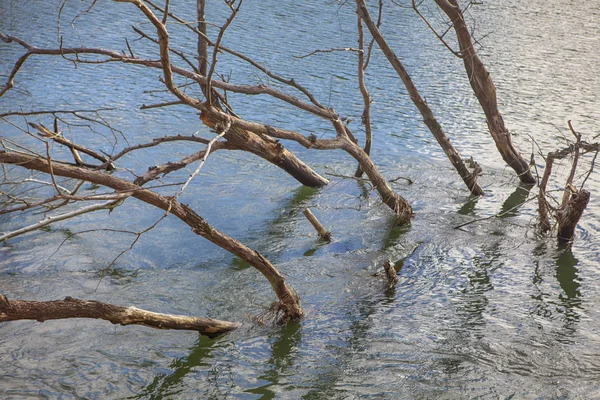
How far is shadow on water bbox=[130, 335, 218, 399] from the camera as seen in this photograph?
4699 millimetres

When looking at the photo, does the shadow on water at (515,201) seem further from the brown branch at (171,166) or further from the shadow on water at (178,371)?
the shadow on water at (178,371)

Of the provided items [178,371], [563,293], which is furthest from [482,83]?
[178,371]

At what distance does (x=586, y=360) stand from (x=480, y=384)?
3.13ft

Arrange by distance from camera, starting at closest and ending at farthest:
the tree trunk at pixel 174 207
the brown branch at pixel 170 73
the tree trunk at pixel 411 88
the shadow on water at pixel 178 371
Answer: the tree trunk at pixel 174 207, the shadow on water at pixel 178 371, the brown branch at pixel 170 73, the tree trunk at pixel 411 88

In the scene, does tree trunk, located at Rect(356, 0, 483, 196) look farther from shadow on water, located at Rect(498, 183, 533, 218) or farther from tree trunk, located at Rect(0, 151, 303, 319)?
tree trunk, located at Rect(0, 151, 303, 319)

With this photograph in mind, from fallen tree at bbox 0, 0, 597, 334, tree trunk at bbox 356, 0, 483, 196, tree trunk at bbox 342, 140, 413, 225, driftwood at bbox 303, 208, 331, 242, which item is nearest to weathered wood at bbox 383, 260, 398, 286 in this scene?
fallen tree at bbox 0, 0, 597, 334

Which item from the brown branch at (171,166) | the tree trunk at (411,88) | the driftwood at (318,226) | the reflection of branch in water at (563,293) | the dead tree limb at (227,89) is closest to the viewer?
the dead tree limb at (227,89)

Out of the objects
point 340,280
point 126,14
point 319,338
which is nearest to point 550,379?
point 319,338

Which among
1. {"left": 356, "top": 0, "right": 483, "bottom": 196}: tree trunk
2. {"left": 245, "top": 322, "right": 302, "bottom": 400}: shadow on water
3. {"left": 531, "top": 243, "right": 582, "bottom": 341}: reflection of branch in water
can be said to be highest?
{"left": 356, "top": 0, "right": 483, "bottom": 196}: tree trunk

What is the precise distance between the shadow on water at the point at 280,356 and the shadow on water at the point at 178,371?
46 cm

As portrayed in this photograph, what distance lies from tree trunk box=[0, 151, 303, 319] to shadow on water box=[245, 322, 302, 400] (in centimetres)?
15

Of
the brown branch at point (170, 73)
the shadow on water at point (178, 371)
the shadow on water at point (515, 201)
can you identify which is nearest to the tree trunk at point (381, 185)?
the brown branch at point (170, 73)

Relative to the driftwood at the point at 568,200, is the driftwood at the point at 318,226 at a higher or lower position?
lower

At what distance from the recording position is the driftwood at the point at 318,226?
7.11 m
